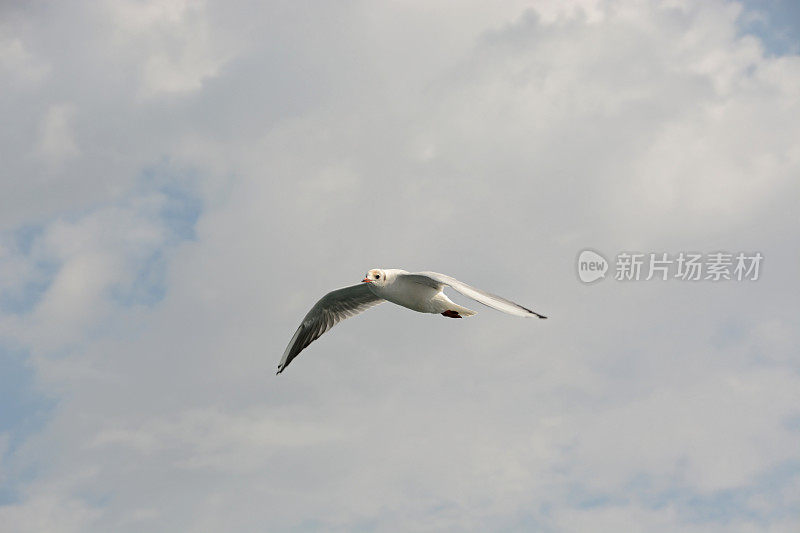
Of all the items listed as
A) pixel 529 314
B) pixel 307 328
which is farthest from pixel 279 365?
pixel 529 314

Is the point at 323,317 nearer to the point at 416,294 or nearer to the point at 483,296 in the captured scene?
the point at 416,294

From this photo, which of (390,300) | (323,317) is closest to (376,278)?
(390,300)

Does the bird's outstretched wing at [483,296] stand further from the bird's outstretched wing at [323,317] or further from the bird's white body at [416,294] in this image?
the bird's outstretched wing at [323,317]

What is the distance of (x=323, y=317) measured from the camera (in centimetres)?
3039

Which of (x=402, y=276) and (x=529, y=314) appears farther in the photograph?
(x=402, y=276)

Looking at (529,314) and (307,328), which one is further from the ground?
(307,328)

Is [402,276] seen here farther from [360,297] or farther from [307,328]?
[307,328]

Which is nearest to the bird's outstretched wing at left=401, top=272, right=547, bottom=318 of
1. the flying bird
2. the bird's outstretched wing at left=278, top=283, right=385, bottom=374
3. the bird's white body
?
A: the flying bird

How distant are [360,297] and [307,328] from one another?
2.39m

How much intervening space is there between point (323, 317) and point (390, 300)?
4551mm

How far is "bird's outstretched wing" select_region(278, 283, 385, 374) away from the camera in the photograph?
29.9 meters

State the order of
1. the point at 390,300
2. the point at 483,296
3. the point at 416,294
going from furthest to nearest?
the point at 390,300 → the point at 416,294 → the point at 483,296

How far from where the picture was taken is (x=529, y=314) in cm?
1938

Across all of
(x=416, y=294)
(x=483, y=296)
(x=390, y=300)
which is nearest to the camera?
(x=483, y=296)
